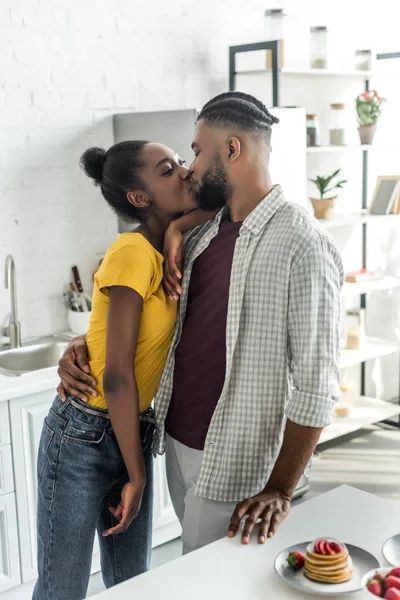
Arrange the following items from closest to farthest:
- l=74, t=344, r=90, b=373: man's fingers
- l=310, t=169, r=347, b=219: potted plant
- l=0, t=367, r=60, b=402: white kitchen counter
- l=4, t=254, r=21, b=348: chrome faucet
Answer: l=74, t=344, r=90, b=373: man's fingers
l=0, t=367, r=60, b=402: white kitchen counter
l=4, t=254, r=21, b=348: chrome faucet
l=310, t=169, r=347, b=219: potted plant

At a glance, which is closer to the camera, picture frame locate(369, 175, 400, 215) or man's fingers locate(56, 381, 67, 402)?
man's fingers locate(56, 381, 67, 402)

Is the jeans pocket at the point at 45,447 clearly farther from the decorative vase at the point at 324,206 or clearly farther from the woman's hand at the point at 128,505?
the decorative vase at the point at 324,206

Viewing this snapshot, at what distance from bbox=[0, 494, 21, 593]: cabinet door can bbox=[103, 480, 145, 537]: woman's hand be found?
91cm

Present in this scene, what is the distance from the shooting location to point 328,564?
52.1 inches

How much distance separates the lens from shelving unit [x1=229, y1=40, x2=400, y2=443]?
145 inches

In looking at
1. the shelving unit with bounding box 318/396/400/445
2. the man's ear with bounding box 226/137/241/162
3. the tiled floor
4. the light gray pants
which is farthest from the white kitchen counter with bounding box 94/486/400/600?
the shelving unit with bounding box 318/396/400/445

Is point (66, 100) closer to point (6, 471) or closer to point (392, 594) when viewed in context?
point (6, 471)

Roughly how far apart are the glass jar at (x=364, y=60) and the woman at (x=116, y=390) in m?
2.63

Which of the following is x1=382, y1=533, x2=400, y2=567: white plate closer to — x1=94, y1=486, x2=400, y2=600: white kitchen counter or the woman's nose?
x1=94, y1=486, x2=400, y2=600: white kitchen counter

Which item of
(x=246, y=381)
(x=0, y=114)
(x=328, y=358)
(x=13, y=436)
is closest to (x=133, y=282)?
(x=246, y=381)

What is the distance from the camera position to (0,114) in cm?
299

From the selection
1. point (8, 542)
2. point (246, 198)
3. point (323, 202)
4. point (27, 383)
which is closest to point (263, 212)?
point (246, 198)

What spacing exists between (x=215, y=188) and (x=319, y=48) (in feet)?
7.86

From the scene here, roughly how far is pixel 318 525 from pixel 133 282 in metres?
0.62
